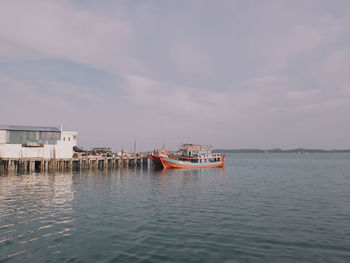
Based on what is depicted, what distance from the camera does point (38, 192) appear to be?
89.3ft

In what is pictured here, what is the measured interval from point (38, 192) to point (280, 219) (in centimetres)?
2586

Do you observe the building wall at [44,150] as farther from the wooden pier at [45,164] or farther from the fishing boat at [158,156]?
the fishing boat at [158,156]

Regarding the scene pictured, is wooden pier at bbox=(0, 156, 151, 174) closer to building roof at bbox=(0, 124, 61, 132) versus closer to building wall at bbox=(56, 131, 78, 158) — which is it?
building wall at bbox=(56, 131, 78, 158)

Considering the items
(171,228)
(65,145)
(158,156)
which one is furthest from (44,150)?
(171,228)

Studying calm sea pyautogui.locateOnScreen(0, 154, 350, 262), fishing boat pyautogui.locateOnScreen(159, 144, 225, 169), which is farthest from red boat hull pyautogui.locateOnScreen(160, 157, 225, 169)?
calm sea pyautogui.locateOnScreen(0, 154, 350, 262)

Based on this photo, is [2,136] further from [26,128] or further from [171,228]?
[171,228]

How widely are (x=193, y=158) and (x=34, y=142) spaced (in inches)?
1636

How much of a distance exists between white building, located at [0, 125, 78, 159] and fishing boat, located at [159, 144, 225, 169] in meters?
24.5

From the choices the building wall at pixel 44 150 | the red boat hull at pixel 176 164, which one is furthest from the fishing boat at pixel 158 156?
the building wall at pixel 44 150

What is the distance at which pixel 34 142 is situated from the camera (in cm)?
4981

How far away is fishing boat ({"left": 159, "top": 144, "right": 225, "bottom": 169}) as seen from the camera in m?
65.5

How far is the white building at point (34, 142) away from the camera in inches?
1881

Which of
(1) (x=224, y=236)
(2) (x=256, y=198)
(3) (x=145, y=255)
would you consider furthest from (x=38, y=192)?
(2) (x=256, y=198)

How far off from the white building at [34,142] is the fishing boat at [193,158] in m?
24.5
